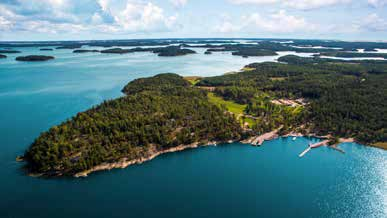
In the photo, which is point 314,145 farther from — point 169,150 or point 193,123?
point 169,150

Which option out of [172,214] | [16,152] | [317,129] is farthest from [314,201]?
[16,152]

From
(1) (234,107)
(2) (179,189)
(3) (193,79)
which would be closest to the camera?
(2) (179,189)

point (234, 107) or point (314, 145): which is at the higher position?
point (234, 107)

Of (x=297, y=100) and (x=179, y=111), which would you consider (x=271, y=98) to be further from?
(x=179, y=111)

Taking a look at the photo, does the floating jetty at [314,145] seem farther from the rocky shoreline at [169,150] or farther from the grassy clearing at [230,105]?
the grassy clearing at [230,105]

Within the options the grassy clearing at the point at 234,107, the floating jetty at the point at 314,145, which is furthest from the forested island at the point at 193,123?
the floating jetty at the point at 314,145

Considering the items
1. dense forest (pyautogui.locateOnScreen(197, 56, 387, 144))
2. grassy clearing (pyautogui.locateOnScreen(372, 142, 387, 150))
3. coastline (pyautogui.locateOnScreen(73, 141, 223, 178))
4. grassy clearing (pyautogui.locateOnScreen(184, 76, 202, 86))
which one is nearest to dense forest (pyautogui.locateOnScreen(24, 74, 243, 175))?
coastline (pyautogui.locateOnScreen(73, 141, 223, 178))

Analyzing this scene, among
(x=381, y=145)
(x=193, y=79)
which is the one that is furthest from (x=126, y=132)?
(x=193, y=79)
